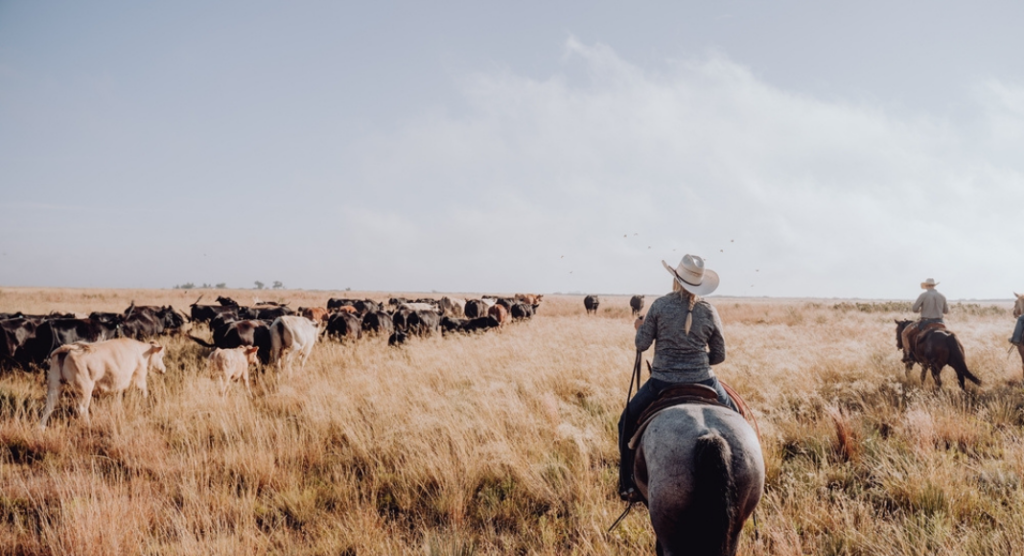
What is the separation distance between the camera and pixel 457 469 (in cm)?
514

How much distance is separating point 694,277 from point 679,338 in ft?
1.74

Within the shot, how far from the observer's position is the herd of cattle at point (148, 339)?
681 centimetres

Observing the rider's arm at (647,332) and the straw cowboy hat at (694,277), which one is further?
the rider's arm at (647,332)

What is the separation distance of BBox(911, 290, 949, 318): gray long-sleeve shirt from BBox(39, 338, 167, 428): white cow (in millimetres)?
15672

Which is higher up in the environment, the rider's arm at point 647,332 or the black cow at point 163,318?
the rider's arm at point 647,332

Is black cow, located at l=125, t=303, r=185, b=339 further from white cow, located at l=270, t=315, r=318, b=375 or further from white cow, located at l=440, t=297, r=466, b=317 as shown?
white cow, located at l=440, t=297, r=466, b=317

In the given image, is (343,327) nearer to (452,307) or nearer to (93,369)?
(93,369)

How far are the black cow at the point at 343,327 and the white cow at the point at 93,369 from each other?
7.38 metres

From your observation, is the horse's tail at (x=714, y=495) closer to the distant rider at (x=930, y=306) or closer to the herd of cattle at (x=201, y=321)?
the herd of cattle at (x=201, y=321)

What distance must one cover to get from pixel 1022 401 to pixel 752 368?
424 centimetres

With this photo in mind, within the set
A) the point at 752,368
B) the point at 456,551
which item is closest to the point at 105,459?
the point at 456,551

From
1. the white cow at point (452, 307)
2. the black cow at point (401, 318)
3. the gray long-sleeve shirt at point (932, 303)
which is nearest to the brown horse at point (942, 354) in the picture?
the gray long-sleeve shirt at point (932, 303)

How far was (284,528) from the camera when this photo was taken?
4129 mm

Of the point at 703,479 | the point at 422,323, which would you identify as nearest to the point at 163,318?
the point at 422,323
